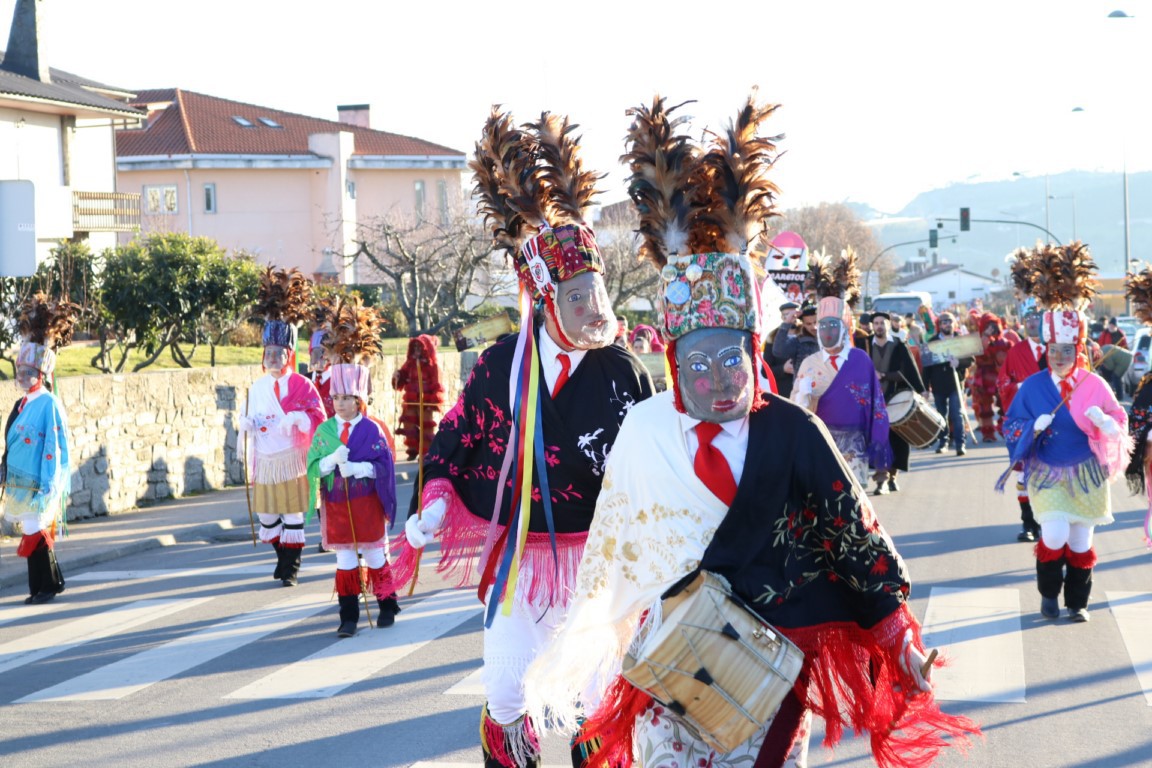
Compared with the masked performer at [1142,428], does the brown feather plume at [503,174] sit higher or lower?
higher

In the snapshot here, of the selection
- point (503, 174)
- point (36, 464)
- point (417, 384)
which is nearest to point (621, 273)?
point (417, 384)

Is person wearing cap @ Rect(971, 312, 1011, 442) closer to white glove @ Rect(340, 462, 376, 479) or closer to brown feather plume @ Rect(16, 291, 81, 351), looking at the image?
white glove @ Rect(340, 462, 376, 479)

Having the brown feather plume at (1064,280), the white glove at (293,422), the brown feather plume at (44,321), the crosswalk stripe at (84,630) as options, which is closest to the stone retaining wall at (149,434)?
the white glove at (293,422)

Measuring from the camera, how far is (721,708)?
362 cm

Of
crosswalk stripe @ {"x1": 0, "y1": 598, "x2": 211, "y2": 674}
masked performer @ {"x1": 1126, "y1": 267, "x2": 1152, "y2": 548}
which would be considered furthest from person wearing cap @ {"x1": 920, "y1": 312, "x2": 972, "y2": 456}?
crosswalk stripe @ {"x1": 0, "y1": 598, "x2": 211, "y2": 674}

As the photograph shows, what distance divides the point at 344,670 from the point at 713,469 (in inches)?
180

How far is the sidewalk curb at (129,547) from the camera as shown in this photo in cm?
1130

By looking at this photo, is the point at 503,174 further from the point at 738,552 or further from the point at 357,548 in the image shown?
the point at 357,548

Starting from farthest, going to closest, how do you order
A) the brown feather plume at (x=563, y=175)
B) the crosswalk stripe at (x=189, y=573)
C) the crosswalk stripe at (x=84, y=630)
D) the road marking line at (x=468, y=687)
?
1. the crosswalk stripe at (x=189, y=573)
2. the crosswalk stripe at (x=84, y=630)
3. the road marking line at (x=468, y=687)
4. the brown feather plume at (x=563, y=175)

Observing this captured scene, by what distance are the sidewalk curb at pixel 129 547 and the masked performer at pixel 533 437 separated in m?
7.30

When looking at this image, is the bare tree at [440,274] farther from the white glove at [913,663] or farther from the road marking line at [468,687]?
the white glove at [913,663]

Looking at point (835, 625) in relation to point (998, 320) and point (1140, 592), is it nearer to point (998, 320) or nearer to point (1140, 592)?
point (1140, 592)

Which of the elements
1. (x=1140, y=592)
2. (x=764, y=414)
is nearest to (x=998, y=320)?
(x=1140, y=592)

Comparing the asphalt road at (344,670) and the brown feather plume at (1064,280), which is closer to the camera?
the asphalt road at (344,670)
